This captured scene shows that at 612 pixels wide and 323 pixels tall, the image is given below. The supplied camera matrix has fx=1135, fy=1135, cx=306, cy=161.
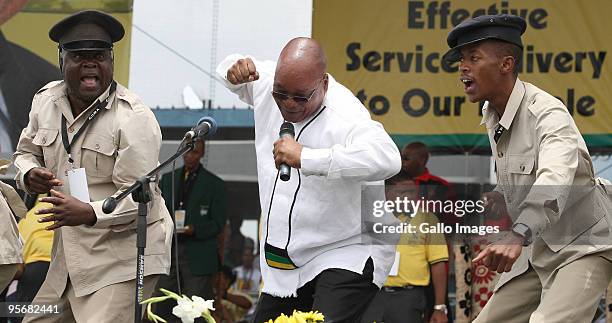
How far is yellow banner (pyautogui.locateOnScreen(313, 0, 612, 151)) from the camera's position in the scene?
8898 mm

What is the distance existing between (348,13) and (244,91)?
3565 millimetres

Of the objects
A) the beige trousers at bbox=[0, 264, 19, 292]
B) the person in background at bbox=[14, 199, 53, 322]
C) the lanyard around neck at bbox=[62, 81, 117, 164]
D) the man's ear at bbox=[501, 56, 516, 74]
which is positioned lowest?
the person in background at bbox=[14, 199, 53, 322]

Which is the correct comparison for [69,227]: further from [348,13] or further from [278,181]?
[348,13]

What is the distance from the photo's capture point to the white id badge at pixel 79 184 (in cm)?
562

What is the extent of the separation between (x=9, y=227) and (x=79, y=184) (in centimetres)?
64

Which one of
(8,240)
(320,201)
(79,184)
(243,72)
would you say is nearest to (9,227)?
(8,240)

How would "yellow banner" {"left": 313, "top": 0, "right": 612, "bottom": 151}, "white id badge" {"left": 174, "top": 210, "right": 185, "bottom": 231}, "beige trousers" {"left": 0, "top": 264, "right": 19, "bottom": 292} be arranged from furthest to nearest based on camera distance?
1. "white id badge" {"left": 174, "top": 210, "right": 185, "bottom": 231}
2. "yellow banner" {"left": 313, "top": 0, "right": 612, "bottom": 151}
3. "beige trousers" {"left": 0, "top": 264, "right": 19, "bottom": 292}

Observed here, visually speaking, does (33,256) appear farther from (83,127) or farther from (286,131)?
(286,131)

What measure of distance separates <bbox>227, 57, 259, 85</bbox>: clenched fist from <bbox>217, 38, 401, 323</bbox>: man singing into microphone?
281mm

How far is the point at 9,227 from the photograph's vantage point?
6031mm

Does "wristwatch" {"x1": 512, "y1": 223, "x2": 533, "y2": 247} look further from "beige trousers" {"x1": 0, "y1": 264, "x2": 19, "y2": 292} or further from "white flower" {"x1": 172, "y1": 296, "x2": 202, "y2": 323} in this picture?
"beige trousers" {"x1": 0, "y1": 264, "x2": 19, "y2": 292}

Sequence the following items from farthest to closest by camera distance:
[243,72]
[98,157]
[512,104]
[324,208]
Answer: [98,157] < [243,72] < [324,208] < [512,104]

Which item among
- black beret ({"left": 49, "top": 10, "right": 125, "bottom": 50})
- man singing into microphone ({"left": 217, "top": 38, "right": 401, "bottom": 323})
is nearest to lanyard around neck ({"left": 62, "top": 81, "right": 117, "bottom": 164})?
black beret ({"left": 49, "top": 10, "right": 125, "bottom": 50})

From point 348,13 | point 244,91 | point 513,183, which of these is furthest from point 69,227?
point 348,13
